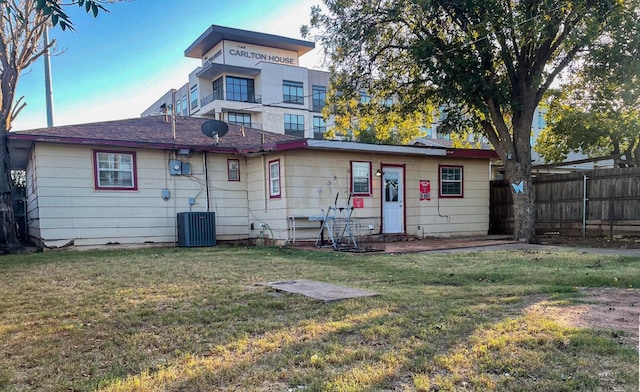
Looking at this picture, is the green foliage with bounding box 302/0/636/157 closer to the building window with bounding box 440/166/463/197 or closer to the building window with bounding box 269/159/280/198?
the building window with bounding box 440/166/463/197

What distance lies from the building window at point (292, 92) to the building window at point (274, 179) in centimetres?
2716

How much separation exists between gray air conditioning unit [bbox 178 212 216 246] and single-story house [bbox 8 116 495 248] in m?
0.16

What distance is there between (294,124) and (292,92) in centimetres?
294

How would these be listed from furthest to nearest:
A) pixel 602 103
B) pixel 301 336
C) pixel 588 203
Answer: pixel 602 103 → pixel 588 203 → pixel 301 336

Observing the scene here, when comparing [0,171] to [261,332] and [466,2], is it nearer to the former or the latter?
[261,332]

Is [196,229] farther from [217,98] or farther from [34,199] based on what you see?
[217,98]

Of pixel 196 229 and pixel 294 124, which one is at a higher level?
pixel 294 124

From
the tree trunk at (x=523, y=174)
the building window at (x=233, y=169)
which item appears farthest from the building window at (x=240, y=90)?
the tree trunk at (x=523, y=174)

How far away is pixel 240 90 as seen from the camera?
36875 mm

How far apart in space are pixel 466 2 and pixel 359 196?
5.53m

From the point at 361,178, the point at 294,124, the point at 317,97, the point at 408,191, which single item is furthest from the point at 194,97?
the point at 408,191

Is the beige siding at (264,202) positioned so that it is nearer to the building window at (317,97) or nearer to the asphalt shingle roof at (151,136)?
the asphalt shingle roof at (151,136)

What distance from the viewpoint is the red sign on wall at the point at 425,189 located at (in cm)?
1288

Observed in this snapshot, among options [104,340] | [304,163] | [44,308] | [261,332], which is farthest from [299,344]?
[304,163]
